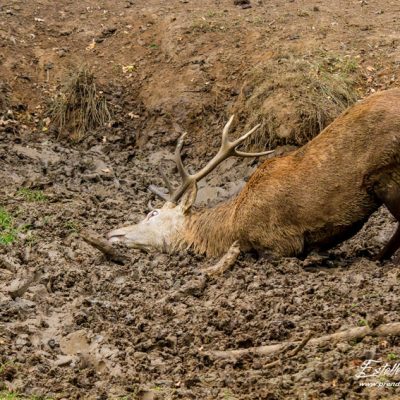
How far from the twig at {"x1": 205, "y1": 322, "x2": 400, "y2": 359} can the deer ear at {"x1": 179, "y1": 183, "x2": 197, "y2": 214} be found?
133 inches

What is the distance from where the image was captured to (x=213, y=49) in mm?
12453

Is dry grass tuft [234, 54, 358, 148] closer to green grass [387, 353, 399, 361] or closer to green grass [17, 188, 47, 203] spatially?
green grass [17, 188, 47, 203]

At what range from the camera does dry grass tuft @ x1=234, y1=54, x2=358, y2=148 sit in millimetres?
10227

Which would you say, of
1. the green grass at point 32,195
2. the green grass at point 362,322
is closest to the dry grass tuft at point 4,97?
the green grass at point 32,195

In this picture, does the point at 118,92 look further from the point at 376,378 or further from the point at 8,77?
the point at 376,378

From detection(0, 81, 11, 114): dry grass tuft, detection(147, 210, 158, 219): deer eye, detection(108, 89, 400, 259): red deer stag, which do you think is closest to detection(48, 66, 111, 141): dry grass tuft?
detection(0, 81, 11, 114): dry grass tuft

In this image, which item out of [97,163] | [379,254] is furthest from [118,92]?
[379,254]

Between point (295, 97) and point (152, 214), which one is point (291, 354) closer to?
point (152, 214)

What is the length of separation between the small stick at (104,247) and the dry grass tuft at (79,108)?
3.92 m

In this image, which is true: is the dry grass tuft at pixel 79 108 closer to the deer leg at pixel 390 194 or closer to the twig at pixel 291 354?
the deer leg at pixel 390 194

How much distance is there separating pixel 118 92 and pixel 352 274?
242 inches

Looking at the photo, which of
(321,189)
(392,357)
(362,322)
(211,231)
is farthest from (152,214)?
(392,357)

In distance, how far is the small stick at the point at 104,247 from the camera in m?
8.21

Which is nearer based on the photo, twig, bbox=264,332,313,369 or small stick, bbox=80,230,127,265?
twig, bbox=264,332,313,369
